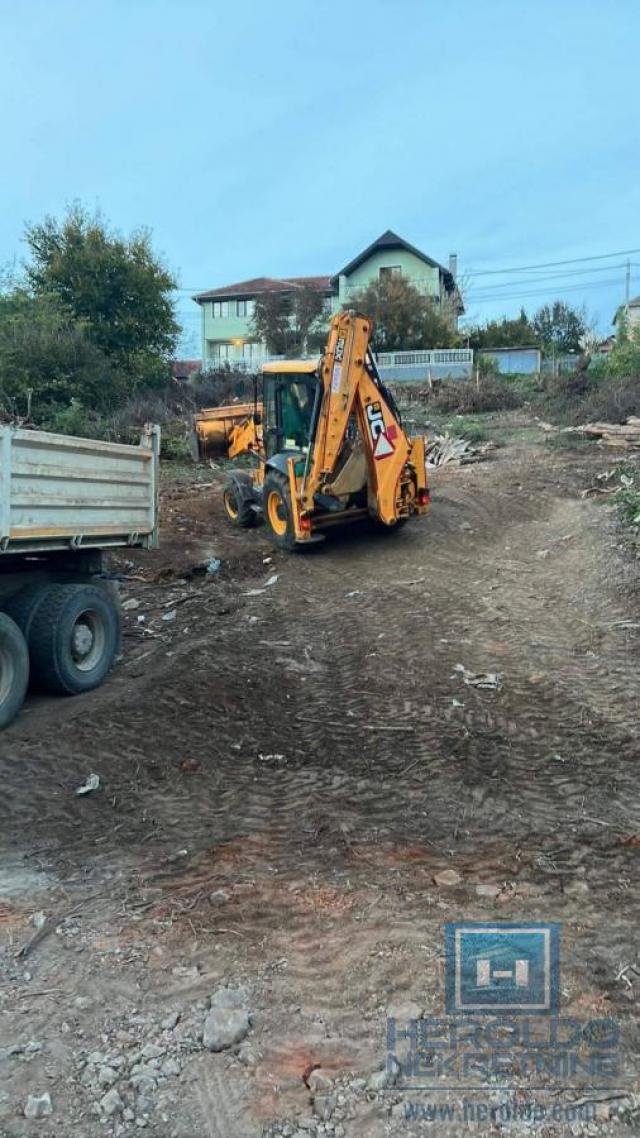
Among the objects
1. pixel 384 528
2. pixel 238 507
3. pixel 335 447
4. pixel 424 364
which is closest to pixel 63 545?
pixel 335 447

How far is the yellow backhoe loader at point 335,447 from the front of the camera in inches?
367

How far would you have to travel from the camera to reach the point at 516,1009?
280 centimetres

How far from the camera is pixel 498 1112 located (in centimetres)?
238

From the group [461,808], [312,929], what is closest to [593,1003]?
[312,929]

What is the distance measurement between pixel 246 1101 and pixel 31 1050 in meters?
0.78

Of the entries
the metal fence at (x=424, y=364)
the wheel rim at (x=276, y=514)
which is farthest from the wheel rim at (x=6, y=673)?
the metal fence at (x=424, y=364)

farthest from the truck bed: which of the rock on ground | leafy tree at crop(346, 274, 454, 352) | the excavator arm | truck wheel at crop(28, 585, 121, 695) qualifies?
leafy tree at crop(346, 274, 454, 352)

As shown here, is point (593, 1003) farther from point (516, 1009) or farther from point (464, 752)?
point (464, 752)

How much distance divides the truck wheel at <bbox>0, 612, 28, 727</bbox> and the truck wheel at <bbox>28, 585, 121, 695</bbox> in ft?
1.22

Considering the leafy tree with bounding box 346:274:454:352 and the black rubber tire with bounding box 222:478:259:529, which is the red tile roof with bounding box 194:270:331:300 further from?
the black rubber tire with bounding box 222:478:259:529

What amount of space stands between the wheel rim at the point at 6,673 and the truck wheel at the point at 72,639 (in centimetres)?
46

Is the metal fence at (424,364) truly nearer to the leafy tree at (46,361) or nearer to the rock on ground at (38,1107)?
the leafy tree at (46,361)

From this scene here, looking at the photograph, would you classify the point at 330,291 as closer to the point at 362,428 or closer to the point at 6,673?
the point at 362,428

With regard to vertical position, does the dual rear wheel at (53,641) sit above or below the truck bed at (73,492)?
below
